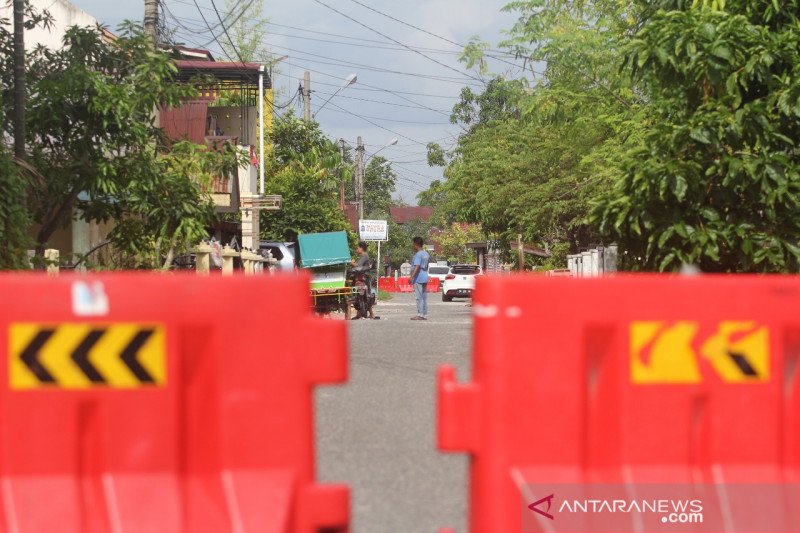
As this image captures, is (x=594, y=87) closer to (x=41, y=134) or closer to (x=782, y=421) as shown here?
(x=41, y=134)

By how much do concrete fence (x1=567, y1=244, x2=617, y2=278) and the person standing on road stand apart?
3064 mm

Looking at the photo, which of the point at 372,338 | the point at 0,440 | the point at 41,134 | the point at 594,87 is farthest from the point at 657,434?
the point at 594,87

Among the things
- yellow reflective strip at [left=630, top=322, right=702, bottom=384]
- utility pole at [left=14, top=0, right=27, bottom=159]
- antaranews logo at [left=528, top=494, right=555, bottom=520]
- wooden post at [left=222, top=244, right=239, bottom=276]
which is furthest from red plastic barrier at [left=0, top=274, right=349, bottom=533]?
wooden post at [left=222, top=244, right=239, bottom=276]

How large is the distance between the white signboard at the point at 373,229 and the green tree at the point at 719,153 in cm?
5212

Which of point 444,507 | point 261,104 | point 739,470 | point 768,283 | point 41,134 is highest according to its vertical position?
point 261,104

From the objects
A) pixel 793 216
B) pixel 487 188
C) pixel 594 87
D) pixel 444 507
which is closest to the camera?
pixel 444 507

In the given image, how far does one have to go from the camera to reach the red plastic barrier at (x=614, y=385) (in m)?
3.88

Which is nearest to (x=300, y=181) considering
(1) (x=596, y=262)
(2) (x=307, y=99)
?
(2) (x=307, y=99)

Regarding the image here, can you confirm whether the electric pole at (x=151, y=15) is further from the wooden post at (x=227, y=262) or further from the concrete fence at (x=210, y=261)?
the wooden post at (x=227, y=262)

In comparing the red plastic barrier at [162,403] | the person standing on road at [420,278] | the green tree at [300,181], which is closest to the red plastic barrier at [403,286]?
the green tree at [300,181]

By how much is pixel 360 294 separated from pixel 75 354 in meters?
24.5

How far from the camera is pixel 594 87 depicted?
2569 cm

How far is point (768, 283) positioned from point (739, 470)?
1.99 ft

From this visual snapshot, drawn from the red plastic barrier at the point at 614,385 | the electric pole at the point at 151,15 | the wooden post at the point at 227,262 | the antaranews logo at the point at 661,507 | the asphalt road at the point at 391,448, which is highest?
the electric pole at the point at 151,15
